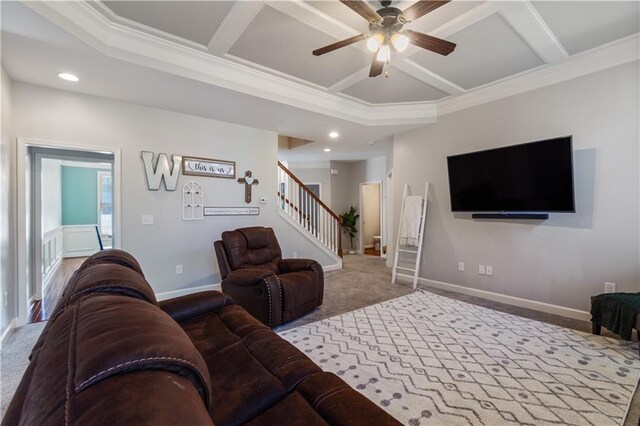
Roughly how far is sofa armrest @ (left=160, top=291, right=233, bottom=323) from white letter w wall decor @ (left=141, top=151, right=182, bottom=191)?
90.9 inches

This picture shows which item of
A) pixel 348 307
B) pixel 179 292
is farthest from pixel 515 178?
pixel 179 292

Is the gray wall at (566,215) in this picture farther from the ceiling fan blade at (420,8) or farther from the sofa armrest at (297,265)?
the ceiling fan blade at (420,8)

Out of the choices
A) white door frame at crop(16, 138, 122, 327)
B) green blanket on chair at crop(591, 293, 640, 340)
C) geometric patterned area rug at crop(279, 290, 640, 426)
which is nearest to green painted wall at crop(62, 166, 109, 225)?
white door frame at crop(16, 138, 122, 327)

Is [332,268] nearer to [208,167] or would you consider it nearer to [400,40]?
[208,167]

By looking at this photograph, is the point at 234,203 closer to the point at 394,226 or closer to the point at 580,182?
the point at 394,226

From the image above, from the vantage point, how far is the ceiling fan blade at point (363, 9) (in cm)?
187

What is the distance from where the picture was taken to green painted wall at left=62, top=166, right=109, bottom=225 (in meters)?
7.17

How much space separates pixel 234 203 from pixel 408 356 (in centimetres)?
329

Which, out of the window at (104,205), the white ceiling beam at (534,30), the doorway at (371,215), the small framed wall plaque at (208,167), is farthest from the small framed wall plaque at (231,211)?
the window at (104,205)

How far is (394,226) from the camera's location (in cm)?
530

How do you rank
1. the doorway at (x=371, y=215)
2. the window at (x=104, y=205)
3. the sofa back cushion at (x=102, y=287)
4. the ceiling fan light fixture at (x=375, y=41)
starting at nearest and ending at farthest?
the sofa back cushion at (x=102, y=287) → the ceiling fan light fixture at (x=375, y=41) → the window at (x=104, y=205) → the doorway at (x=371, y=215)

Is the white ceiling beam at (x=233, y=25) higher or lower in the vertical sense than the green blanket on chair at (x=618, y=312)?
higher

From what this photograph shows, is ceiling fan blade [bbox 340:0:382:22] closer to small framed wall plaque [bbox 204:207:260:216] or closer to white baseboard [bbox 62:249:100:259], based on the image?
small framed wall plaque [bbox 204:207:260:216]

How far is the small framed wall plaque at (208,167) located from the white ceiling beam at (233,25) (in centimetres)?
165
